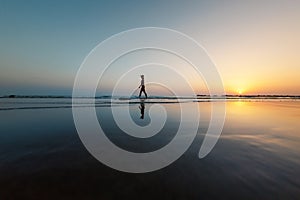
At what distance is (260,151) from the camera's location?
620cm

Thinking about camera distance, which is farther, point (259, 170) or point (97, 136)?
point (97, 136)

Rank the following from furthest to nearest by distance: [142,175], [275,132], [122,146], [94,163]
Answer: [275,132], [122,146], [94,163], [142,175]

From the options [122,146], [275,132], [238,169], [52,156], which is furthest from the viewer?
[275,132]

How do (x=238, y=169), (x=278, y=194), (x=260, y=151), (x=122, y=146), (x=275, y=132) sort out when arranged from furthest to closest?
(x=275, y=132) → (x=122, y=146) → (x=260, y=151) → (x=238, y=169) → (x=278, y=194)

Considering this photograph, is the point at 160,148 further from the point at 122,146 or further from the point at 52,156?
the point at 52,156

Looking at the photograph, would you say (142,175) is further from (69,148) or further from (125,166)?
(69,148)

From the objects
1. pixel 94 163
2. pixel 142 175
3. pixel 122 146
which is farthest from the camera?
pixel 122 146

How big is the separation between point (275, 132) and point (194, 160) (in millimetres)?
6405

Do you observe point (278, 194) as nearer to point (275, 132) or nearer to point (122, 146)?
point (122, 146)

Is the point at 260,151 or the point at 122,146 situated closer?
the point at 260,151

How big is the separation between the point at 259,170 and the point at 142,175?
2.91 metres

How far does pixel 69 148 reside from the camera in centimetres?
639

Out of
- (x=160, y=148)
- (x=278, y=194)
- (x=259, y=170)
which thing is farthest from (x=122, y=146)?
(x=278, y=194)

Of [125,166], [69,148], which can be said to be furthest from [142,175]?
[69,148]
